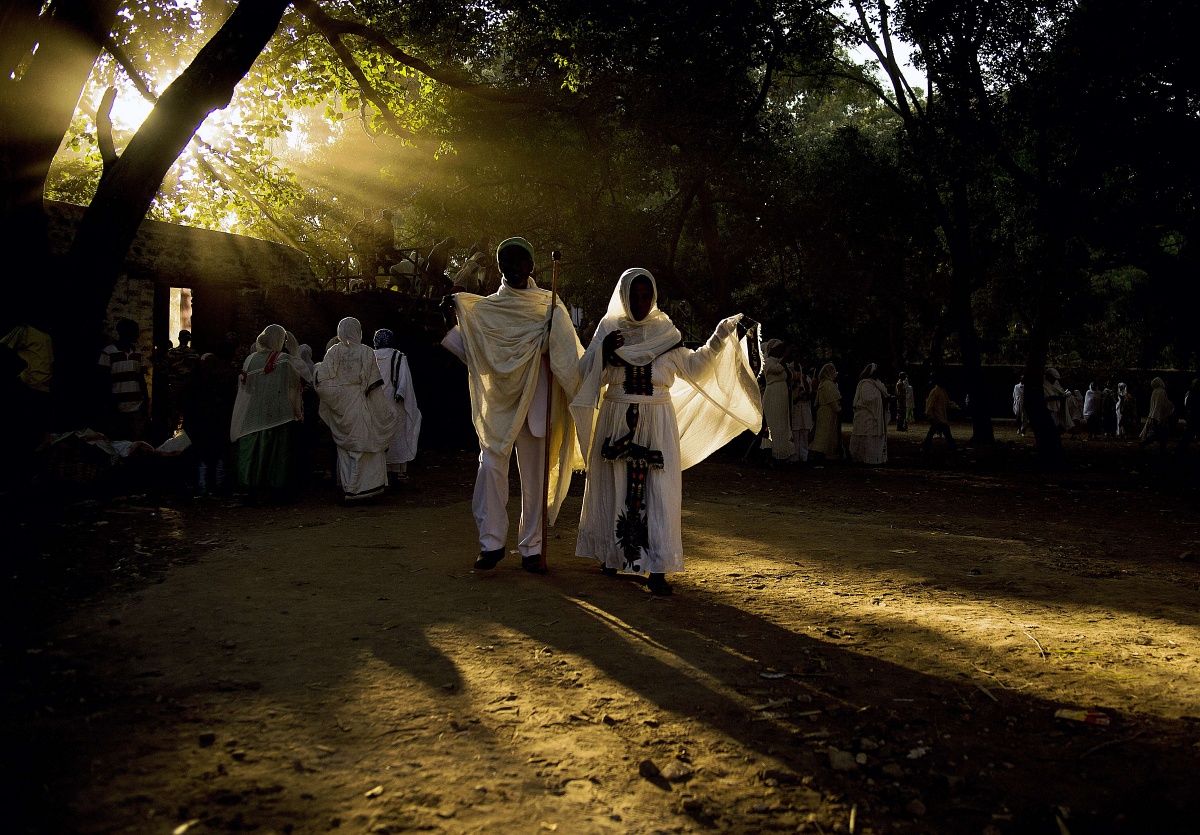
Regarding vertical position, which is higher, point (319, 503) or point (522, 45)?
point (522, 45)

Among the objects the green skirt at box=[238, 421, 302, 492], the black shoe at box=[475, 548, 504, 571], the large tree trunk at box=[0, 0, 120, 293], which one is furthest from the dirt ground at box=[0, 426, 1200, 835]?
the large tree trunk at box=[0, 0, 120, 293]

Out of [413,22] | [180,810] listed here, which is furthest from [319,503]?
[413,22]

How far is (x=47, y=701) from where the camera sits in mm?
3227

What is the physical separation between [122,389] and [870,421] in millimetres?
11535

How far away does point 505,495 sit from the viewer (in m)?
5.73

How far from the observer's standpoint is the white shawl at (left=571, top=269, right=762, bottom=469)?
5.62 m

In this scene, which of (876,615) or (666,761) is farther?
(876,615)

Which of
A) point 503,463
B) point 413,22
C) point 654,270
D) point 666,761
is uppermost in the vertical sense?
point 413,22

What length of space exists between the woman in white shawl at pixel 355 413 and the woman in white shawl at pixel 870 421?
29.7 ft

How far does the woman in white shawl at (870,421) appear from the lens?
1519 centimetres

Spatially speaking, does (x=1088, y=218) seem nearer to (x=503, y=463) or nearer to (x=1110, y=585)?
(x=1110, y=585)

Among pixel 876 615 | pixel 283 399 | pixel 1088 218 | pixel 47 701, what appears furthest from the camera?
pixel 1088 218

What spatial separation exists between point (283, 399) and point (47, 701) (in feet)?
20.5

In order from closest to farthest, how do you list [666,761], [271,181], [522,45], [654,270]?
[666,761] < [271,181] < [522,45] < [654,270]
